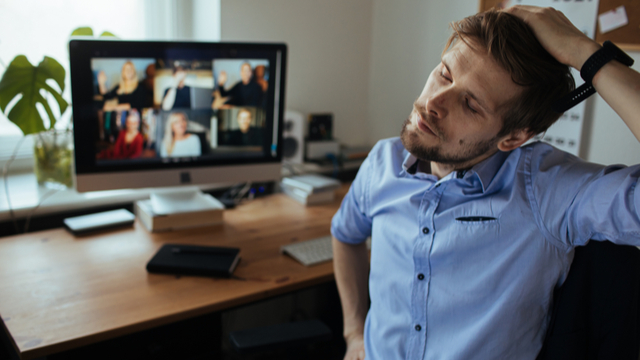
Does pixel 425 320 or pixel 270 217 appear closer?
pixel 425 320

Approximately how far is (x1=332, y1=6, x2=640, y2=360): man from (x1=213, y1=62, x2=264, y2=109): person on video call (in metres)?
0.74

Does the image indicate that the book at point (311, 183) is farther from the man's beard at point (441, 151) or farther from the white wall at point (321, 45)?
the man's beard at point (441, 151)

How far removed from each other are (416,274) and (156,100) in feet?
3.21

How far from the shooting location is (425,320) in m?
1.03

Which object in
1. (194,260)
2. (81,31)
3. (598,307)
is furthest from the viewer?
(81,31)

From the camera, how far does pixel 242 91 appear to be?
1.66m

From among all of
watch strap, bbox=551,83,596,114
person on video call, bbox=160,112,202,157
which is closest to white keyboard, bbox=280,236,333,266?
person on video call, bbox=160,112,202,157

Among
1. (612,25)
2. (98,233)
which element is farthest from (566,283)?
(98,233)

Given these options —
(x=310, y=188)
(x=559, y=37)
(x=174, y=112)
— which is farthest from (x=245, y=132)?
(x=559, y=37)

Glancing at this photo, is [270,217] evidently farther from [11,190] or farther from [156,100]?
[11,190]

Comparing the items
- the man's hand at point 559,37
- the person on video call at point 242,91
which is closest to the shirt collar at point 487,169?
the man's hand at point 559,37

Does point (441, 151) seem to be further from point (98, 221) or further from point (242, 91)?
point (98, 221)

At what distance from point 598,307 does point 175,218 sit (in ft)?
4.01

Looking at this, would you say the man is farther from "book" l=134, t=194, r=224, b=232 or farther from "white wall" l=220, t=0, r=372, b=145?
"white wall" l=220, t=0, r=372, b=145
